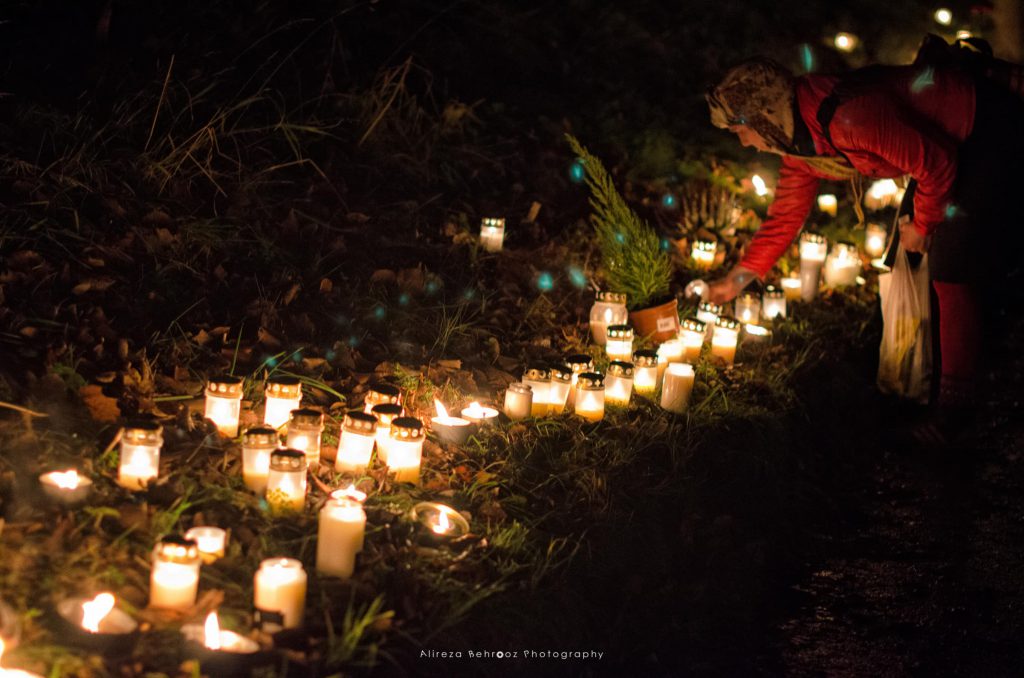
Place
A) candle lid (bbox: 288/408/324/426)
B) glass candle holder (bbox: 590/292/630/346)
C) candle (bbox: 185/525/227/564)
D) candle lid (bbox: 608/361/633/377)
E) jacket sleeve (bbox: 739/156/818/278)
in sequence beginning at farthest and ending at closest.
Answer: jacket sleeve (bbox: 739/156/818/278), glass candle holder (bbox: 590/292/630/346), candle lid (bbox: 608/361/633/377), candle lid (bbox: 288/408/324/426), candle (bbox: 185/525/227/564)

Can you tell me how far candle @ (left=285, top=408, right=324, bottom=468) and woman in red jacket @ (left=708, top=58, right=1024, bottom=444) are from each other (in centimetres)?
255

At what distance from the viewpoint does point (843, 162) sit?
5.08 metres

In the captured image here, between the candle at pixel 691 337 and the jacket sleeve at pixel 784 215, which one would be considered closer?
the candle at pixel 691 337

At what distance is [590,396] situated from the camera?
4344 mm

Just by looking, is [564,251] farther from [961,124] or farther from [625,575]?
[625,575]

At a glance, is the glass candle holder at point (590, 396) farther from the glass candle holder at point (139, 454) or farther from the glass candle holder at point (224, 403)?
the glass candle holder at point (139, 454)

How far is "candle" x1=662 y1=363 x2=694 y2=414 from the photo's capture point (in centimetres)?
468

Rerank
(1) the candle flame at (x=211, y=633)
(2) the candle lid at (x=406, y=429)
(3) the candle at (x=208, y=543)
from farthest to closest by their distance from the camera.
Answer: (2) the candle lid at (x=406, y=429) → (3) the candle at (x=208, y=543) → (1) the candle flame at (x=211, y=633)

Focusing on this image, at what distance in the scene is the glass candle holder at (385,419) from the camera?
3693mm

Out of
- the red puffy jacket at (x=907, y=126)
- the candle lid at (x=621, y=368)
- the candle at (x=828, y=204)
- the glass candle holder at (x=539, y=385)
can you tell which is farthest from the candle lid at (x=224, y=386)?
the candle at (x=828, y=204)

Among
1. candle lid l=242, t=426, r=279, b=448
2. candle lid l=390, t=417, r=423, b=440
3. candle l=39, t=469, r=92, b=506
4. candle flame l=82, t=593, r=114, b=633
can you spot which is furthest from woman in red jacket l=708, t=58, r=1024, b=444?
candle flame l=82, t=593, r=114, b=633

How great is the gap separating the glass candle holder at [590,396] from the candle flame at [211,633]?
1999 mm

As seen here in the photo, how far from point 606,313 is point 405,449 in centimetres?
178

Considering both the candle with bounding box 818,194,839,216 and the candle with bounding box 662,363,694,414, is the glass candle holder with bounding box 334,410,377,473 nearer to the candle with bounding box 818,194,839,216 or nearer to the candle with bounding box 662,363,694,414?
the candle with bounding box 662,363,694,414
